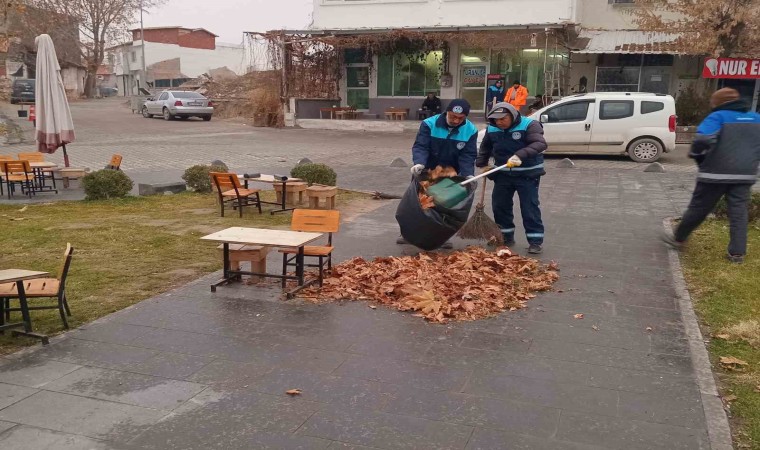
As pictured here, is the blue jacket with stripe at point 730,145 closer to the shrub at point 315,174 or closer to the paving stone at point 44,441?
the shrub at point 315,174

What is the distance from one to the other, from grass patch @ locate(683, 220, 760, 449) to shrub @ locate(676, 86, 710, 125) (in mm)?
15754

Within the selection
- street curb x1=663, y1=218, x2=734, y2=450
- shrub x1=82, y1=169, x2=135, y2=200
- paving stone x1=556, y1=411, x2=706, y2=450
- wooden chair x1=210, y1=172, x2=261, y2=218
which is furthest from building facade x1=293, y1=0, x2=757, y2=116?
paving stone x1=556, y1=411, x2=706, y2=450

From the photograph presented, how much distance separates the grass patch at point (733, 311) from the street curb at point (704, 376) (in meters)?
0.05

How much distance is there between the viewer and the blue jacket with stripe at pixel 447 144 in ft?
23.4

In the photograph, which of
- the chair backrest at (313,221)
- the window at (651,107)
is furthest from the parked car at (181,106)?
the chair backrest at (313,221)

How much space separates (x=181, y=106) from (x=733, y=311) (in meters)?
29.5

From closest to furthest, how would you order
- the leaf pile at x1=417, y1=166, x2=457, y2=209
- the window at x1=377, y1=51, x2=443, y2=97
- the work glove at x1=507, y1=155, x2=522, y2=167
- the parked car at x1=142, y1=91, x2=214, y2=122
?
the work glove at x1=507, y1=155, x2=522, y2=167 → the leaf pile at x1=417, y1=166, x2=457, y2=209 → the window at x1=377, y1=51, x2=443, y2=97 → the parked car at x1=142, y1=91, x2=214, y2=122

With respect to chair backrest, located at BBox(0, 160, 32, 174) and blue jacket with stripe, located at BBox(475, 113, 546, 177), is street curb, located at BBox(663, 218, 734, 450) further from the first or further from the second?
chair backrest, located at BBox(0, 160, 32, 174)

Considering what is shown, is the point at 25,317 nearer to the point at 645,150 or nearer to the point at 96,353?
the point at 96,353

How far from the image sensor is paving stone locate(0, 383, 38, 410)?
3.80 metres

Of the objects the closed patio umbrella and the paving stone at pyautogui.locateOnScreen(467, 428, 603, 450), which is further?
the closed patio umbrella

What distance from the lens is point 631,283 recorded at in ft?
20.3

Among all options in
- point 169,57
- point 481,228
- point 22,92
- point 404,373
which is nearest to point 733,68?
point 481,228

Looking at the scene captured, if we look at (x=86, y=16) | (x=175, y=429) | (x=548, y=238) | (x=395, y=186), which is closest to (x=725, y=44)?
(x=395, y=186)
